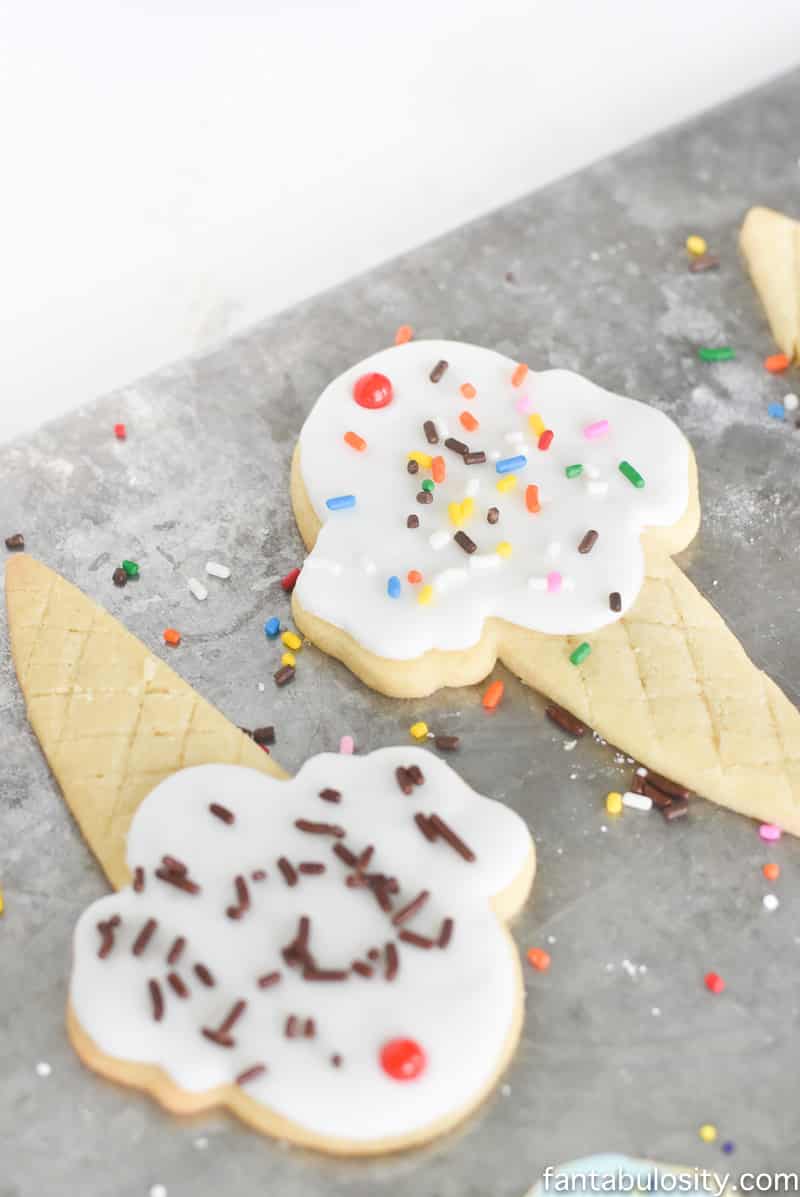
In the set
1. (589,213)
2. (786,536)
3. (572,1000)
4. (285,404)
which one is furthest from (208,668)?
(589,213)

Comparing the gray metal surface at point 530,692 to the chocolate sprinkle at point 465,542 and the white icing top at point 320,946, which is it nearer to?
the white icing top at point 320,946

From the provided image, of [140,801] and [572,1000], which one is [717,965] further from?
[140,801]

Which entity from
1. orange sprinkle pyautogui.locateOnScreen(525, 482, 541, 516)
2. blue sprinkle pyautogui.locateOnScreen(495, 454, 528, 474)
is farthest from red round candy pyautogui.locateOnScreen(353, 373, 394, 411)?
orange sprinkle pyautogui.locateOnScreen(525, 482, 541, 516)

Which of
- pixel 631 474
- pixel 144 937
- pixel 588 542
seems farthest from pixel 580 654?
pixel 144 937

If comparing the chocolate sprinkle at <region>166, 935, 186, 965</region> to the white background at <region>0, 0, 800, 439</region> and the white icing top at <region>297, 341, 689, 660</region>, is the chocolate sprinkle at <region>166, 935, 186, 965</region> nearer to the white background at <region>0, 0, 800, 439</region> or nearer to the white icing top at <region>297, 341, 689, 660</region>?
the white icing top at <region>297, 341, 689, 660</region>

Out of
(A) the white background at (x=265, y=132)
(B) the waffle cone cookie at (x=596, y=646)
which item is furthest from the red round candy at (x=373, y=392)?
(A) the white background at (x=265, y=132)
